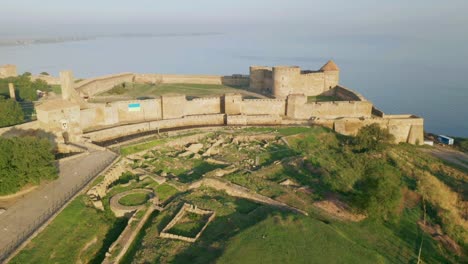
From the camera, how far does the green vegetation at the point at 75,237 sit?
41.8 feet

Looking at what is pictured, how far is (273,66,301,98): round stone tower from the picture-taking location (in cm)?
3481

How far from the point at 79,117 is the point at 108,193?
9153mm

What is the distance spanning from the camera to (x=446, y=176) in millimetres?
25516

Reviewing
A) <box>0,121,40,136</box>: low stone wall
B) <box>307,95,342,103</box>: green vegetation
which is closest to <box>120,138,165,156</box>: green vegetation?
<box>0,121,40,136</box>: low stone wall

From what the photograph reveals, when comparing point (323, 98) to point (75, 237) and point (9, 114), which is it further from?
point (75, 237)

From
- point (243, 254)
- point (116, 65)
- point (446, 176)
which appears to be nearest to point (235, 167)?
point (243, 254)

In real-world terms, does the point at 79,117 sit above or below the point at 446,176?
above

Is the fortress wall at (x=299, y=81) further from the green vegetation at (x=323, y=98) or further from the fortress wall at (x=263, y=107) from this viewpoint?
the fortress wall at (x=263, y=107)

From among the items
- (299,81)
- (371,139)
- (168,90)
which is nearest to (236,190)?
(371,139)

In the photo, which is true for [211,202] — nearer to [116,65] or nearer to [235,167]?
[235,167]

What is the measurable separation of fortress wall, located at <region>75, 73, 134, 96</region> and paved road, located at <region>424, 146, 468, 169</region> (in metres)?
30.8

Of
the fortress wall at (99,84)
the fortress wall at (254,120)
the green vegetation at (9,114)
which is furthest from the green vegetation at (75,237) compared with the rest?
the fortress wall at (99,84)

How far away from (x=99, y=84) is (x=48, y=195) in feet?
80.4

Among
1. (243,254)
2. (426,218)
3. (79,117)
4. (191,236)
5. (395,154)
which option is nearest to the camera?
(243,254)
